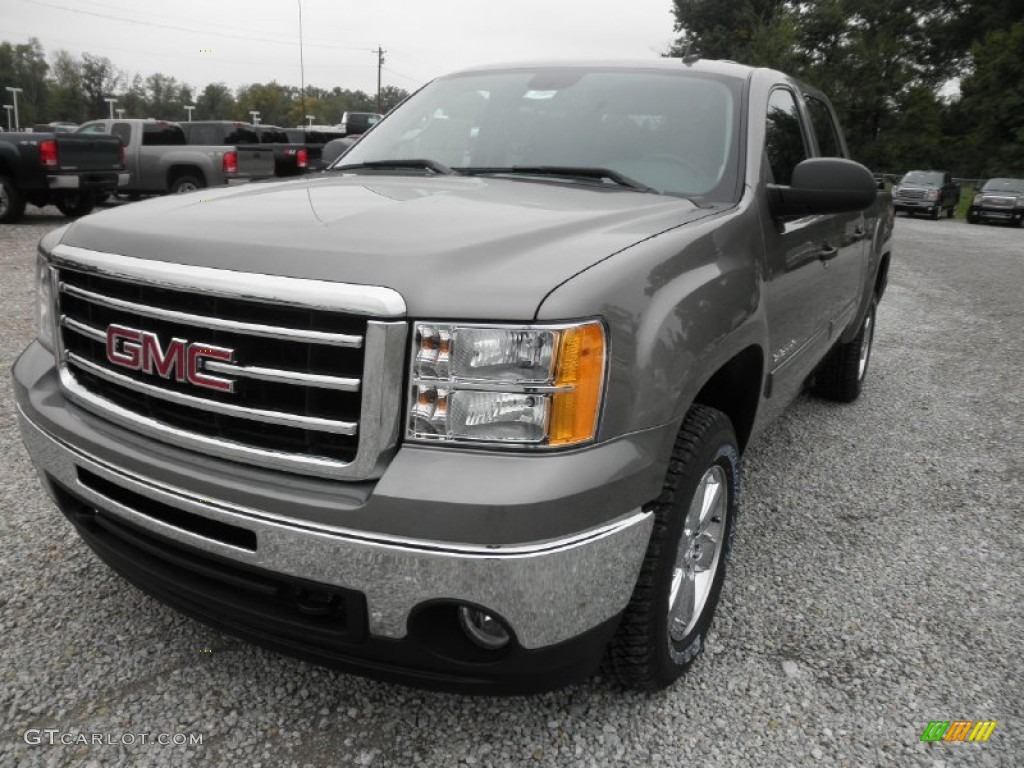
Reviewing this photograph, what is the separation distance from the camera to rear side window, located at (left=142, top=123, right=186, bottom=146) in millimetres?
14875

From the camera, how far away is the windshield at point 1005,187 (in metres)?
25.6

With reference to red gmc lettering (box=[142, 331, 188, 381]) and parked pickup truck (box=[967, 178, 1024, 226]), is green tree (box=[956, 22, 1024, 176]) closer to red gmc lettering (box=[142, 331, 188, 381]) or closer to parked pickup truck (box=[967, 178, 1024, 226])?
parked pickup truck (box=[967, 178, 1024, 226])

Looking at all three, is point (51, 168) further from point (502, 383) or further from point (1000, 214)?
point (1000, 214)

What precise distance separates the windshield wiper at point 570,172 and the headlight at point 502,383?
1.19m

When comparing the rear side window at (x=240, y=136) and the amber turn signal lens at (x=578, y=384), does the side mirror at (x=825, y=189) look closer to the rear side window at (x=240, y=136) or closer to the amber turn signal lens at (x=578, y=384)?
the amber turn signal lens at (x=578, y=384)

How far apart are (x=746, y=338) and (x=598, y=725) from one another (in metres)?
1.15

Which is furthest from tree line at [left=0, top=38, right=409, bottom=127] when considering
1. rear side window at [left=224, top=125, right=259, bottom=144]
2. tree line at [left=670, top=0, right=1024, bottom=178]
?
rear side window at [left=224, top=125, right=259, bottom=144]

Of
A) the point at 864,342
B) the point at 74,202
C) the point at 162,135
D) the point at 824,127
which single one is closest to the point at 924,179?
the point at 162,135

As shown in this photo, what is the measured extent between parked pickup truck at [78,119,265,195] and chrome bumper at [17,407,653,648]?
13614mm

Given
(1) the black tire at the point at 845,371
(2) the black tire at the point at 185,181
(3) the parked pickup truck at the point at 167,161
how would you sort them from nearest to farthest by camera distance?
1. (1) the black tire at the point at 845,371
2. (3) the parked pickup truck at the point at 167,161
3. (2) the black tire at the point at 185,181

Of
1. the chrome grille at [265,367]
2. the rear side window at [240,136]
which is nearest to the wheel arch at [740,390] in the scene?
the chrome grille at [265,367]

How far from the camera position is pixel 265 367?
1.80 m

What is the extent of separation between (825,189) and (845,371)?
266cm

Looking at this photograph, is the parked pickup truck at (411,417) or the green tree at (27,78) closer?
the parked pickup truck at (411,417)
